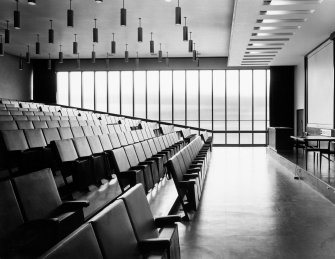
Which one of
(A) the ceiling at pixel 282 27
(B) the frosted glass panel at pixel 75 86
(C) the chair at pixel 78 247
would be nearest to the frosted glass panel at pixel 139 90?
(B) the frosted glass panel at pixel 75 86

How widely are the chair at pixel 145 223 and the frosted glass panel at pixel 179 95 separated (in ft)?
42.2

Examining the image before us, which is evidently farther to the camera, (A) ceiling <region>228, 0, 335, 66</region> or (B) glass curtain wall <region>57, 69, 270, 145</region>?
(B) glass curtain wall <region>57, 69, 270, 145</region>

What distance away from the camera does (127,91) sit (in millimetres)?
15227

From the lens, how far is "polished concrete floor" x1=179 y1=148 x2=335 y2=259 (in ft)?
9.82

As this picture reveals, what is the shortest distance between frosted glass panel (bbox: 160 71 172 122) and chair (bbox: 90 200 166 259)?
43.9 feet

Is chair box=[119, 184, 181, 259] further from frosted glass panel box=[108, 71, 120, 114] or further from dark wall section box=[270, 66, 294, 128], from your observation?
frosted glass panel box=[108, 71, 120, 114]

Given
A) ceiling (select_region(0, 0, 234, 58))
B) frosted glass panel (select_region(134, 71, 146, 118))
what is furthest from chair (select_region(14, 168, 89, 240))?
frosted glass panel (select_region(134, 71, 146, 118))

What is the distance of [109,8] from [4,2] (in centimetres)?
231

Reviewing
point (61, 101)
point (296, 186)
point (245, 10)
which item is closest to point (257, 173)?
point (296, 186)

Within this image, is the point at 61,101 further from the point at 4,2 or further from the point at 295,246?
the point at 295,246

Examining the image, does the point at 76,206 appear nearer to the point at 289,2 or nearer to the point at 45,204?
the point at 45,204

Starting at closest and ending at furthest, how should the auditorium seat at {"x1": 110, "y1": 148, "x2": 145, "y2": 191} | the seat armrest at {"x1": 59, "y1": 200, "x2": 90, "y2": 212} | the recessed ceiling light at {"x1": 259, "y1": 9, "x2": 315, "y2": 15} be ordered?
the seat armrest at {"x1": 59, "y1": 200, "x2": 90, "y2": 212} → the auditorium seat at {"x1": 110, "y1": 148, "x2": 145, "y2": 191} → the recessed ceiling light at {"x1": 259, "y1": 9, "x2": 315, "y2": 15}

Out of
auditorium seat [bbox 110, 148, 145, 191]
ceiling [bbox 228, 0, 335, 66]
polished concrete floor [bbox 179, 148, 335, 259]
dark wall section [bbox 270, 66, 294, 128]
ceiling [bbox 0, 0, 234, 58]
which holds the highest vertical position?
ceiling [bbox 0, 0, 234, 58]

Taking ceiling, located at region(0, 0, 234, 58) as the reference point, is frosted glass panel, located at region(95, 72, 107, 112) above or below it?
below
